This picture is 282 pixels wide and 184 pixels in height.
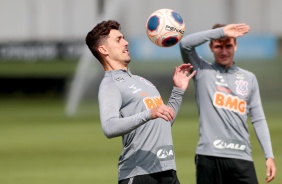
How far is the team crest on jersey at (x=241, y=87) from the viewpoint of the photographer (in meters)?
8.79

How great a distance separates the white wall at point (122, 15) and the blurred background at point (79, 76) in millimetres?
51

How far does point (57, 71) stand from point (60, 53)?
2.02 meters

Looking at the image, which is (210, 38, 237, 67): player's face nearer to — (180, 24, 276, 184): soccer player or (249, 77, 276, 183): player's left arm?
(180, 24, 276, 184): soccer player

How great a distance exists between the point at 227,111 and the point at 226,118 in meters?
0.07

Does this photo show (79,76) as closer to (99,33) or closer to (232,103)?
(232,103)

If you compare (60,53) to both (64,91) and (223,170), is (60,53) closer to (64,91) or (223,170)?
(64,91)

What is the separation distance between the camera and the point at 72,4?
44750 mm

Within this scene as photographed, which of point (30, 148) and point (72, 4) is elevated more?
point (72, 4)

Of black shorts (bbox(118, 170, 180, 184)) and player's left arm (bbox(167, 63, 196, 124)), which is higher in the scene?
player's left arm (bbox(167, 63, 196, 124))

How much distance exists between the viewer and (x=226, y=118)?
28.6 ft

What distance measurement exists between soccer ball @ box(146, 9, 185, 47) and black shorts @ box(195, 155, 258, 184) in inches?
50.5

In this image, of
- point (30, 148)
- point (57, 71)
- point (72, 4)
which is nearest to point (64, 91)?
point (57, 71)

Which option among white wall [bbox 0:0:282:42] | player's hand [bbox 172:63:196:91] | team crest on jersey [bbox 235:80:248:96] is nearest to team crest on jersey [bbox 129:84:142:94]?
player's hand [bbox 172:63:196:91]

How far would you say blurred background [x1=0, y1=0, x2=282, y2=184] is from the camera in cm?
1692
